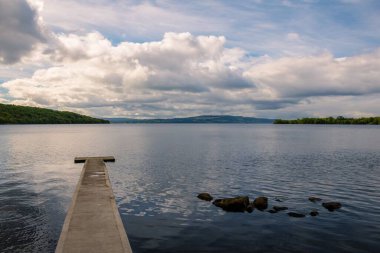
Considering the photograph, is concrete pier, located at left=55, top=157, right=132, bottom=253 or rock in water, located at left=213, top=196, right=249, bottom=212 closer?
concrete pier, located at left=55, top=157, right=132, bottom=253

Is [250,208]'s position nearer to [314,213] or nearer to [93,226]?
[314,213]

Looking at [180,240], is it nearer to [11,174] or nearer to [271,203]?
[271,203]

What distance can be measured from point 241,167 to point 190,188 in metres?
16.0

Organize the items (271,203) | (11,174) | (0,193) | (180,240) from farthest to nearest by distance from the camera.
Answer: (11,174)
(0,193)
(271,203)
(180,240)

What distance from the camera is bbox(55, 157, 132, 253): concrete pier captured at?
14273 mm

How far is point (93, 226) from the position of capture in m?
17.0

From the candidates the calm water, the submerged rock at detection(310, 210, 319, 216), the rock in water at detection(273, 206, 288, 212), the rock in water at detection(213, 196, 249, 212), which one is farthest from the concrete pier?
the submerged rock at detection(310, 210, 319, 216)

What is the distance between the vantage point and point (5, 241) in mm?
18078

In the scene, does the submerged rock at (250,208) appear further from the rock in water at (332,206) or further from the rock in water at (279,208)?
the rock in water at (332,206)

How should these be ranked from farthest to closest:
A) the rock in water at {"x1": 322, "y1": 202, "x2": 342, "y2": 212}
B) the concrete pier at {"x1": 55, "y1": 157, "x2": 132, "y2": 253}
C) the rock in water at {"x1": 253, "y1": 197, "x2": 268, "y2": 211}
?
1. the rock in water at {"x1": 253, "y1": 197, "x2": 268, "y2": 211}
2. the rock in water at {"x1": 322, "y1": 202, "x2": 342, "y2": 212}
3. the concrete pier at {"x1": 55, "y1": 157, "x2": 132, "y2": 253}

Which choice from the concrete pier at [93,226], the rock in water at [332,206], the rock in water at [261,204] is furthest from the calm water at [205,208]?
the concrete pier at [93,226]

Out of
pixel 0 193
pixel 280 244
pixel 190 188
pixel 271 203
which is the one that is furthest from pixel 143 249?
pixel 0 193

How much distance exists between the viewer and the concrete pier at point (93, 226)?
14.3 m

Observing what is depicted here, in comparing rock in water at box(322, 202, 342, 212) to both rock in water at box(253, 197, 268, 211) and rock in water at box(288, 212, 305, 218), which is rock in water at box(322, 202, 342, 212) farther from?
rock in water at box(253, 197, 268, 211)
